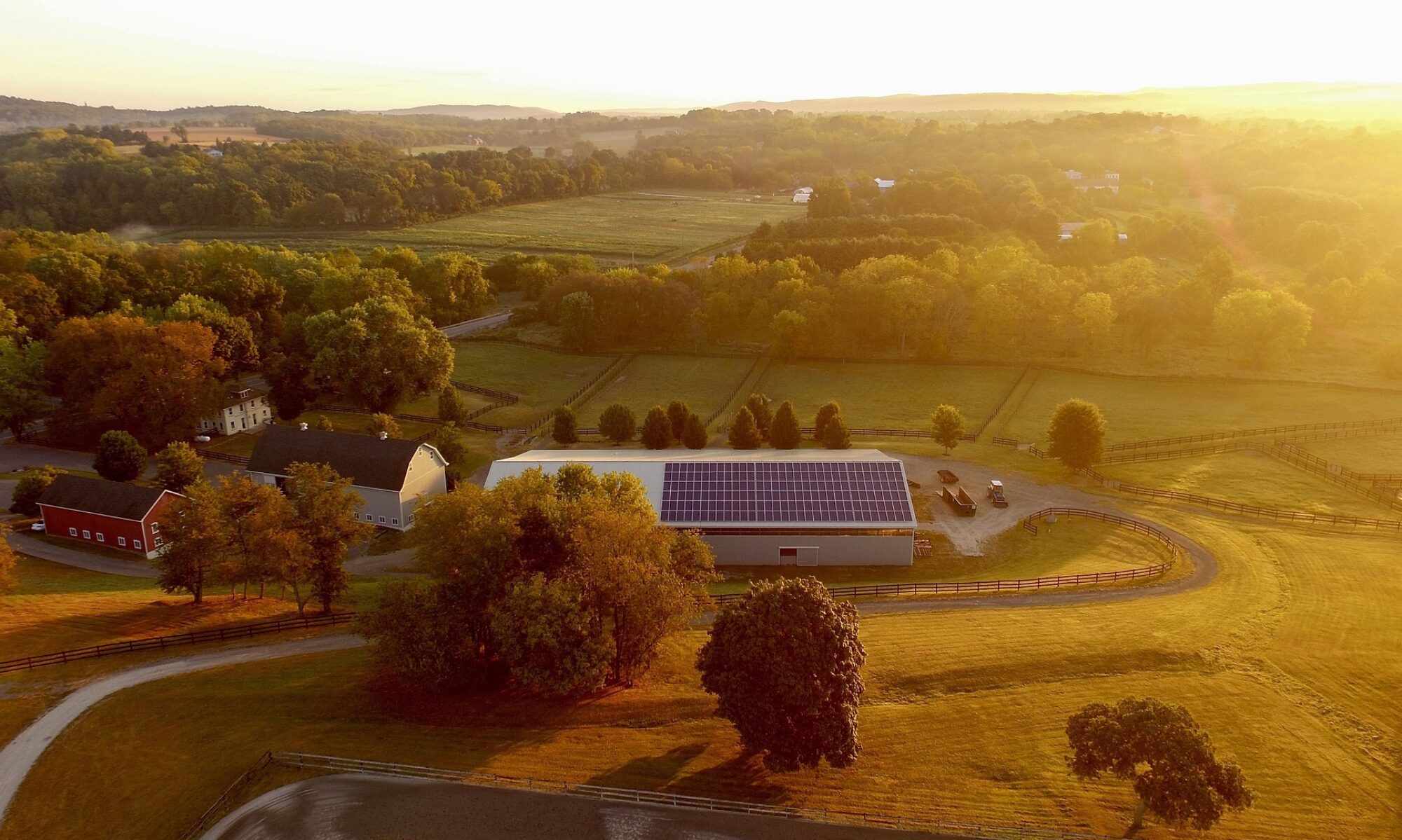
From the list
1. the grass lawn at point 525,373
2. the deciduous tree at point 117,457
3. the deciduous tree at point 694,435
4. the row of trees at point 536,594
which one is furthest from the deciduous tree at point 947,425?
the deciduous tree at point 117,457

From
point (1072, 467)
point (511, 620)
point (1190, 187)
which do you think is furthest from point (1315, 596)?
point (1190, 187)

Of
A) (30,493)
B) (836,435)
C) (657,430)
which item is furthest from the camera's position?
(657,430)

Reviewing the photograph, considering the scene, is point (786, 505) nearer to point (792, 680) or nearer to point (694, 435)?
point (694, 435)

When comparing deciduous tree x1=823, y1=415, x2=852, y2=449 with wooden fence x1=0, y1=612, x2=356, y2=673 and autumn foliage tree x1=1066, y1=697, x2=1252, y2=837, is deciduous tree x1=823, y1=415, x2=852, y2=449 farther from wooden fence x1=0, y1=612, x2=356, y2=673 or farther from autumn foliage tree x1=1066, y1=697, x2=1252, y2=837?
autumn foliage tree x1=1066, y1=697, x2=1252, y2=837

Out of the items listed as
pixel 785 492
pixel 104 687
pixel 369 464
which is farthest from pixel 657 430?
pixel 104 687

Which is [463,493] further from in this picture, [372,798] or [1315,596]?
[1315,596]

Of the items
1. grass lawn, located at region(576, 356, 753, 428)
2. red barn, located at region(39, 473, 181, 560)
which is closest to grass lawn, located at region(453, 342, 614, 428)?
grass lawn, located at region(576, 356, 753, 428)

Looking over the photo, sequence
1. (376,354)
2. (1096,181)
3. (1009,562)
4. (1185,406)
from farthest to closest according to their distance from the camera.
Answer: (1096,181) → (1185,406) → (376,354) → (1009,562)
